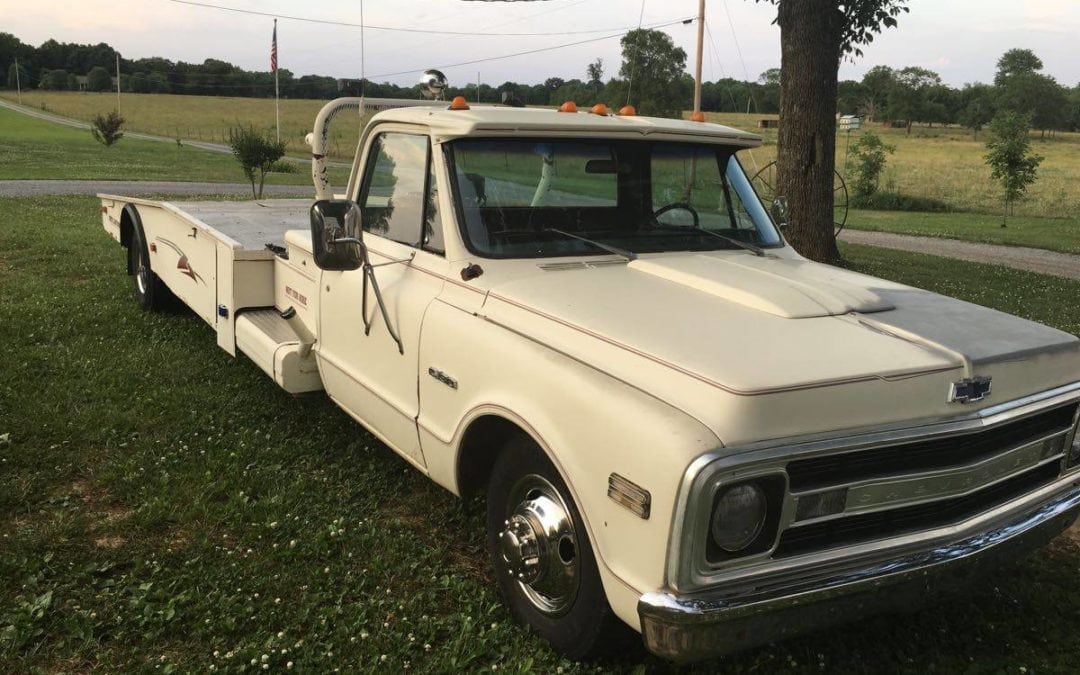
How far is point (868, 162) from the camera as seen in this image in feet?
96.9

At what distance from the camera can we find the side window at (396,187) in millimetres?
3848

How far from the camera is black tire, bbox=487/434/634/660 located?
8.99 feet

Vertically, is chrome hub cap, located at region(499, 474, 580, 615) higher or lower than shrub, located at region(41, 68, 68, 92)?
lower

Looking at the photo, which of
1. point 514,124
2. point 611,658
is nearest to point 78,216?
point 514,124

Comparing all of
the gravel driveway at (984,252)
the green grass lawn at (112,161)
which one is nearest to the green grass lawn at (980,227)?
the gravel driveway at (984,252)

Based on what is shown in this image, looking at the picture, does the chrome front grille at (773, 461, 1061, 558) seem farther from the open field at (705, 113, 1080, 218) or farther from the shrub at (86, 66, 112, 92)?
the shrub at (86, 66, 112, 92)

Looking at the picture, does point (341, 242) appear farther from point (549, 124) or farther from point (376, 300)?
point (549, 124)

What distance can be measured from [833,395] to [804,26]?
883 centimetres

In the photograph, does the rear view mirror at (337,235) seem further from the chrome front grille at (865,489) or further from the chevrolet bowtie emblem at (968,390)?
the chevrolet bowtie emblem at (968,390)

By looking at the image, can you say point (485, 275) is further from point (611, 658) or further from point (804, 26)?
point (804, 26)

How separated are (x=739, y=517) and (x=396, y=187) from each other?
2412 mm

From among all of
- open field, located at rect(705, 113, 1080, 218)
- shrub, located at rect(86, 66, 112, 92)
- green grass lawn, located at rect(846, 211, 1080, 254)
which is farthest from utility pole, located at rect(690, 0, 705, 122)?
shrub, located at rect(86, 66, 112, 92)

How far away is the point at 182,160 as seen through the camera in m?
32.4

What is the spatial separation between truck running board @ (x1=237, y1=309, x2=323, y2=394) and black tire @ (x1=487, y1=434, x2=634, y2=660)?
171cm
